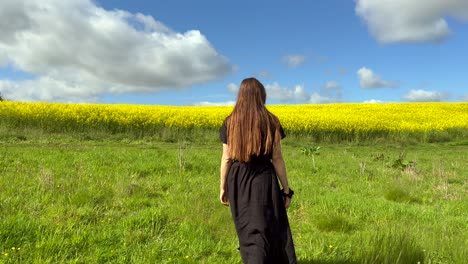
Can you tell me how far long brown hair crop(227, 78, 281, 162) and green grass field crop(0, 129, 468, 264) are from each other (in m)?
1.66

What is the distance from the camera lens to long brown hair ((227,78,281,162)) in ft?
11.6

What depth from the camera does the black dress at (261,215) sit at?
3.61 meters

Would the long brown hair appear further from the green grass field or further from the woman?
the green grass field

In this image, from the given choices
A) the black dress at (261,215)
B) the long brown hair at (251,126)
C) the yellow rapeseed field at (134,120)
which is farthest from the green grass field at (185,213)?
the yellow rapeseed field at (134,120)

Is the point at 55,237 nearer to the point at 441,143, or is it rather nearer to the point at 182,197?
the point at 182,197

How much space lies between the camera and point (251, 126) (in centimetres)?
355

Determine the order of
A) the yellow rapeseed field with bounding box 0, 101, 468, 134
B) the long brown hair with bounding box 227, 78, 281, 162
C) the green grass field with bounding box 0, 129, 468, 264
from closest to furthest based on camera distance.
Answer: the long brown hair with bounding box 227, 78, 281, 162 < the green grass field with bounding box 0, 129, 468, 264 < the yellow rapeseed field with bounding box 0, 101, 468, 134

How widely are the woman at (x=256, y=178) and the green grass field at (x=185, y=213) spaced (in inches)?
43.7

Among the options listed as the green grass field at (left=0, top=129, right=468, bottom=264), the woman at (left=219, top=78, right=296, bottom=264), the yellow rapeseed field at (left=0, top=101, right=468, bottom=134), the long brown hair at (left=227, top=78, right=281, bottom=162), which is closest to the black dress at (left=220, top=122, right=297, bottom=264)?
the woman at (left=219, top=78, right=296, bottom=264)

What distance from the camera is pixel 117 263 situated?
436 cm

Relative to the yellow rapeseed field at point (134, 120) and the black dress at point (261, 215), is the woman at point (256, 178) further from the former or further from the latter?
the yellow rapeseed field at point (134, 120)

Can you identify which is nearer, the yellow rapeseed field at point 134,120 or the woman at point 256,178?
the woman at point 256,178

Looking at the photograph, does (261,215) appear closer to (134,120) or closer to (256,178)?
(256,178)

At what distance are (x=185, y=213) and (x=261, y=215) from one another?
2.52 m
